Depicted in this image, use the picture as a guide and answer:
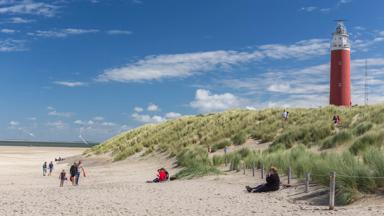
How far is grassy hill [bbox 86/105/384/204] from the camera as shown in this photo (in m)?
13.9

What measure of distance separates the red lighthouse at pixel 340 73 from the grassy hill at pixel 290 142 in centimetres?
303

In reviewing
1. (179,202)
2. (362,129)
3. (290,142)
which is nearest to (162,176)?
(179,202)

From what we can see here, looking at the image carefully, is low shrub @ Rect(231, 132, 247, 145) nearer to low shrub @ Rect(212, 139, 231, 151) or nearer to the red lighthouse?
low shrub @ Rect(212, 139, 231, 151)

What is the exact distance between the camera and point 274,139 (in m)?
33.4

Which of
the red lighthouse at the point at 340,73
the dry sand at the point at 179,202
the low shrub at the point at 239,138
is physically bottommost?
the dry sand at the point at 179,202

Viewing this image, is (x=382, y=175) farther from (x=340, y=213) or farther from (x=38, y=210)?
(x=38, y=210)

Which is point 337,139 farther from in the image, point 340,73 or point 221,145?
point 340,73

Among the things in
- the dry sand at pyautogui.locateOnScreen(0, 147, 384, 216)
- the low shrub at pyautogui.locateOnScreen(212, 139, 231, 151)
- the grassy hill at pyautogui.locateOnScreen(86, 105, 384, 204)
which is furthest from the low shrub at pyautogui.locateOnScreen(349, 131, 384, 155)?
the low shrub at pyautogui.locateOnScreen(212, 139, 231, 151)

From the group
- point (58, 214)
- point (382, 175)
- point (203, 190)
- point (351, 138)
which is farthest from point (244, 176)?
point (58, 214)

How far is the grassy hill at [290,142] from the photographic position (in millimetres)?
13925

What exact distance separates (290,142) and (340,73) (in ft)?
40.2

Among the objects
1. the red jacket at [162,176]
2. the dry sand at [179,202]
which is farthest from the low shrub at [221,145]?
the dry sand at [179,202]

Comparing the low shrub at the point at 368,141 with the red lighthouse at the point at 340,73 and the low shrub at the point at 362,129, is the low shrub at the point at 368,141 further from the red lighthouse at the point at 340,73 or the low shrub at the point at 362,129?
the red lighthouse at the point at 340,73

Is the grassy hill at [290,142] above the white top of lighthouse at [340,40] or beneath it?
beneath
